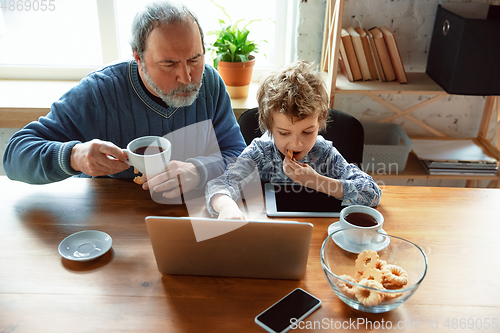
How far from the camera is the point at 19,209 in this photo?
1212 millimetres

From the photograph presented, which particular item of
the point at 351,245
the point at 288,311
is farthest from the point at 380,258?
the point at 288,311

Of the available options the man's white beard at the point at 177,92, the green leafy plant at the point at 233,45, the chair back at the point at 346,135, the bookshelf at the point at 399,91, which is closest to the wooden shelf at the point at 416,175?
the bookshelf at the point at 399,91

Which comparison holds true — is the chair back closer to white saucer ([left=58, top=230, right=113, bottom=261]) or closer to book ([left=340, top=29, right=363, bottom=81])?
book ([left=340, top=29, right=363, bottom=81])

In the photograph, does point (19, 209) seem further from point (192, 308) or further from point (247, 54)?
point (247, 54)

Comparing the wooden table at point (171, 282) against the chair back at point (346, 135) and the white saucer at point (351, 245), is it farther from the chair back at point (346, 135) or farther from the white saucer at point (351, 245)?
the chair back at point (346, 135)

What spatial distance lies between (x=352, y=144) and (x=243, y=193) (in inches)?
20.7

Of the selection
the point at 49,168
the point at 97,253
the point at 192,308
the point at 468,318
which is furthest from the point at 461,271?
the point at 49,168

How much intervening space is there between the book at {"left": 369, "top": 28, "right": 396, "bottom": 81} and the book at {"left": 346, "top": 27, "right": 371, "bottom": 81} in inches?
3.2

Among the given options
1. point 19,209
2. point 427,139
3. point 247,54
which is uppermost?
point 247,54

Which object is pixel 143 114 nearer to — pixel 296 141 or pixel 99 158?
pixel 99 158

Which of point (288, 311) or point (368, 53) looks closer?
point (288, 311)

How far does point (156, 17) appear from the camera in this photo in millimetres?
1325

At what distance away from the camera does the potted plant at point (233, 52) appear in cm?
227

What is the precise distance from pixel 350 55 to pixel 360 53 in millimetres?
54
